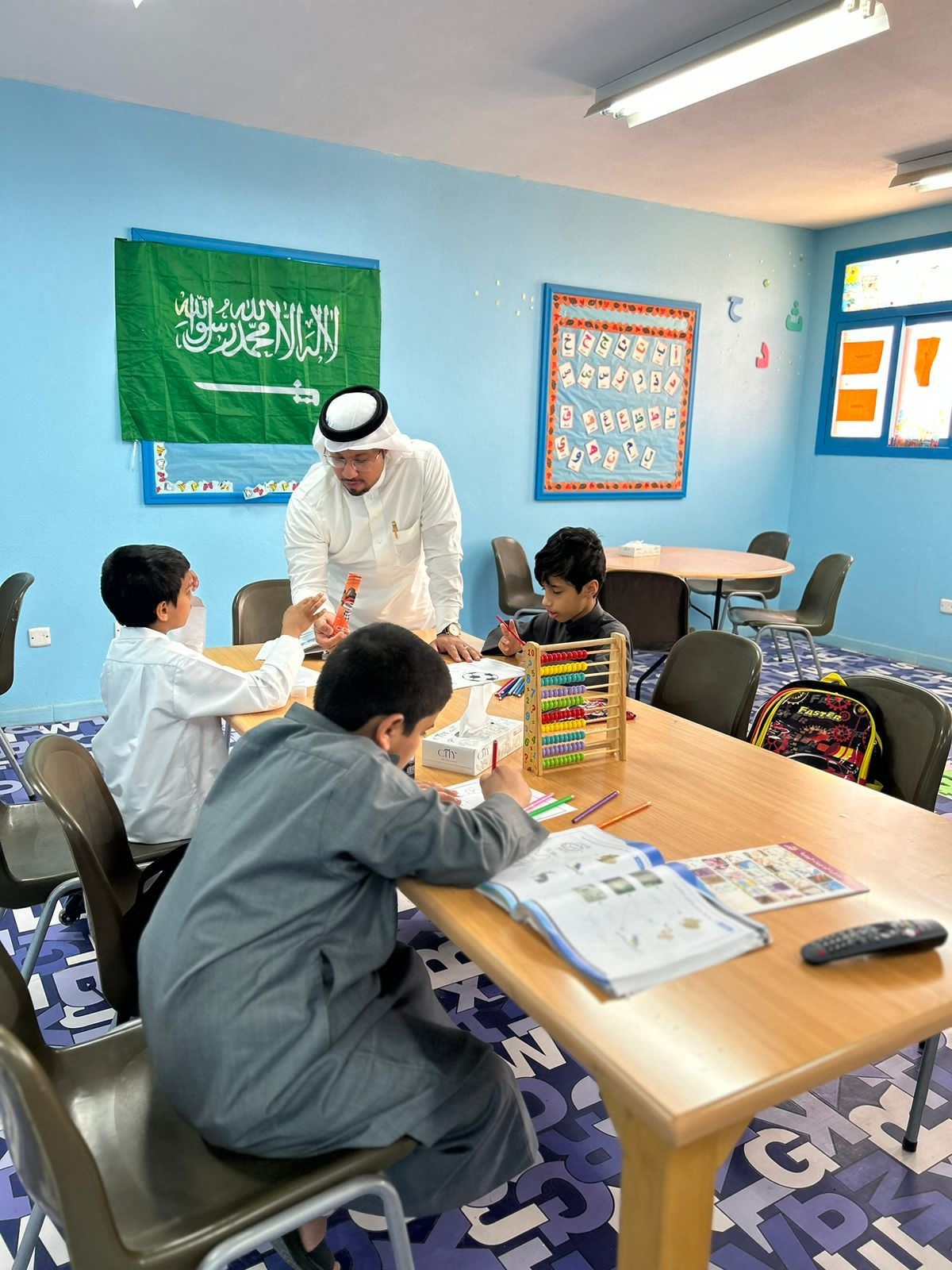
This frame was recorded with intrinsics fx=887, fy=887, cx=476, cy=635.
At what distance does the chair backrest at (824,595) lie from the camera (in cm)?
495

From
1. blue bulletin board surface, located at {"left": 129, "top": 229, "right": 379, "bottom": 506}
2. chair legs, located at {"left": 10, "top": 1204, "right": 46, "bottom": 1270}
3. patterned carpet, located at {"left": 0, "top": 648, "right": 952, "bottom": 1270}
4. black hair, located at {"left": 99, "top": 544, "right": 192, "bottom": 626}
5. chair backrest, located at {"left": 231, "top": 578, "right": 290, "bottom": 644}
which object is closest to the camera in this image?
chair legs, located at {"left": 10, "top": 1204, "right": 46, "bottom": 1270}

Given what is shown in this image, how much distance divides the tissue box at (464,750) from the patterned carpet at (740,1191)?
70 cm

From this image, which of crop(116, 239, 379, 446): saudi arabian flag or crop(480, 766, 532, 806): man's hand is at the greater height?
crop(116, 239, 379, 446): saudi arabian flag

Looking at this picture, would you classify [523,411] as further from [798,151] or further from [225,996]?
[225,996]

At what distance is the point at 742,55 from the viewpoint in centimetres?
308

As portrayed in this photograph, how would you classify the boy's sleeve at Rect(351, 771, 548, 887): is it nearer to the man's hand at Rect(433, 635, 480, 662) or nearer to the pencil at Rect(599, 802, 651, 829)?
the pencil at Rect(599, 802, 651, 829)

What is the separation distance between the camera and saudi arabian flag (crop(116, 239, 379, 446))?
408cm

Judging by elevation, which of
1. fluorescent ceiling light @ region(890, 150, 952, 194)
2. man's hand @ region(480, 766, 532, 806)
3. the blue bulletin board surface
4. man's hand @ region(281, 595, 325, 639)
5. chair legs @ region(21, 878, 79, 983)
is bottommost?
chair legs @ region(21, 878, 79, 983)

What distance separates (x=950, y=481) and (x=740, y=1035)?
568 centimetres

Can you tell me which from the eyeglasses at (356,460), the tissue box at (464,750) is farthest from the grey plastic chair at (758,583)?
the tissue box at (464,750)

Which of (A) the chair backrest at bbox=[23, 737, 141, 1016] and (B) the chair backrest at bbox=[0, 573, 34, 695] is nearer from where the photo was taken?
(A) the chair backrest at bbox=[23, 737, 141, 1016]

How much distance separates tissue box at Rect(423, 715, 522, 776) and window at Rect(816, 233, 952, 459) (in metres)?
5.09

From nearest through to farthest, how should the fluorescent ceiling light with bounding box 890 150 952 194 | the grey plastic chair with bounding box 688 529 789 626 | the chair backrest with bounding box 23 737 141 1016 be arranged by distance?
the chair backrest with bounding box 23 737 141 1016 < the fluorescent ceiling light with bounding box 890 150 952 194 < the grey plastic chair with bounding box 688 529 789 626

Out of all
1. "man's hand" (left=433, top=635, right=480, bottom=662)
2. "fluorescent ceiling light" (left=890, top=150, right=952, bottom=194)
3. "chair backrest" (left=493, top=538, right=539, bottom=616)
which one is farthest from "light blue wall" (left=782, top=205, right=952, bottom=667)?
"man's hand" (left=433, top=635, right=480, bottom=662)
